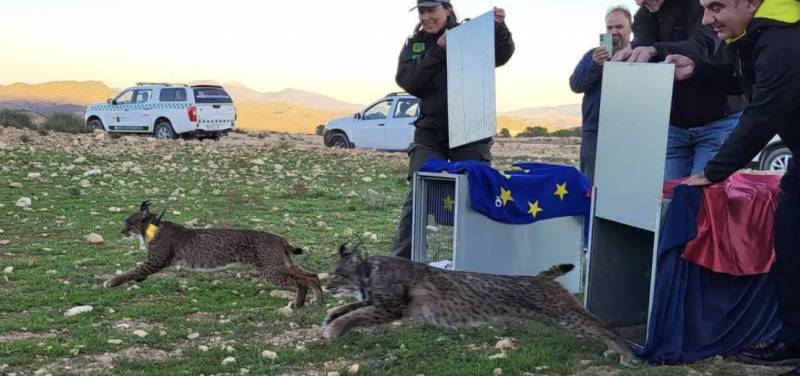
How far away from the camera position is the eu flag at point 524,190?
6418 mm

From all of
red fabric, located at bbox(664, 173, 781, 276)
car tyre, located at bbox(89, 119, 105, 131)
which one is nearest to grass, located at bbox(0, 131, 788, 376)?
red fabric, located at bbox(664, 173, 781, 276)

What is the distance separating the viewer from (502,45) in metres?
6.95

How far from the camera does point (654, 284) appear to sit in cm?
506

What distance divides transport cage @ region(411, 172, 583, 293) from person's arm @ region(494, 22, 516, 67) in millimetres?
1124

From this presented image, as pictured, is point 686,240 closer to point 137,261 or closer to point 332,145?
point 137,261

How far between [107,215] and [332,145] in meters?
16.0

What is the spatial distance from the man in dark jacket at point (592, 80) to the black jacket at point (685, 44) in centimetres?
56

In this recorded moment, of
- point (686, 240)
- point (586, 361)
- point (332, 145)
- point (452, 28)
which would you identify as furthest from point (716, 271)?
point (332, 145)

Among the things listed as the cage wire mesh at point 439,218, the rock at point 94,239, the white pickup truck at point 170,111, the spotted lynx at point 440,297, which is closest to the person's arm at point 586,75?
the cage wire mesh at point 439,218

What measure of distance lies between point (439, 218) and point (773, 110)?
124 inches

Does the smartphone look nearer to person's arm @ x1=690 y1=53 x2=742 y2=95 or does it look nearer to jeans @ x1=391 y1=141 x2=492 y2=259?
person's arm @ x1=690 y1=53 x2=742 y2=95

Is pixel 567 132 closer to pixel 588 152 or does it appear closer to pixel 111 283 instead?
pixel 588 152

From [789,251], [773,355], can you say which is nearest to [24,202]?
[773,355]

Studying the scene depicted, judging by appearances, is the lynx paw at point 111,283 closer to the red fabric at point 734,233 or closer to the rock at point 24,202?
the red fabric at point 734,233
